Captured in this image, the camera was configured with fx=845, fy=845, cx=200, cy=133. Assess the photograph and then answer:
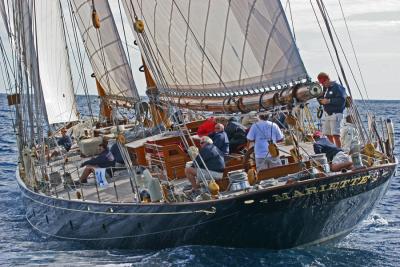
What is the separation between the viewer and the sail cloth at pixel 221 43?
1534 cm

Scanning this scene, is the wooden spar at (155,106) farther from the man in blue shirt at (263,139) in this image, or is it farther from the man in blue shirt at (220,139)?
the man in blue shirt at (263,139)

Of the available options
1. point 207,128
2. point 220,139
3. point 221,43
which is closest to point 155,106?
point 207,128

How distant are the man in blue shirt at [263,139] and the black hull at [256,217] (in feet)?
4.78

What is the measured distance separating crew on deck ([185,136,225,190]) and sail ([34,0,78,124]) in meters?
13.4

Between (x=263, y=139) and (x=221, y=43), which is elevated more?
(x=221, y=43)

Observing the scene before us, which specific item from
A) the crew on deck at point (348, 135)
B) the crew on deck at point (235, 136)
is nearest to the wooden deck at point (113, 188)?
the crew on deck at point (348, 135)

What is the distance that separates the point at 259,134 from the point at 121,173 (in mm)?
4848

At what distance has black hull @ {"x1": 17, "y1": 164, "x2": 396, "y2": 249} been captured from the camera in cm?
1403

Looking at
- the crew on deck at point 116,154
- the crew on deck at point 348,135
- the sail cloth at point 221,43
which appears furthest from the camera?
the crew on deck at point 116,154

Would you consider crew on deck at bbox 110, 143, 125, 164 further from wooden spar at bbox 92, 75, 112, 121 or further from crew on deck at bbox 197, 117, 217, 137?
wooden spar at bbox 92, 75, 112, 121

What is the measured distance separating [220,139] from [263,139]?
1086mm

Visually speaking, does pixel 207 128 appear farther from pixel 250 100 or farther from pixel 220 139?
pixel 250 100

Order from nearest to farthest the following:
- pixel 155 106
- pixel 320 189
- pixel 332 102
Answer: pixel 320 189 → pixel 332 102 → pixel 155 106

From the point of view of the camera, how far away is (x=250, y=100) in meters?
16.5
